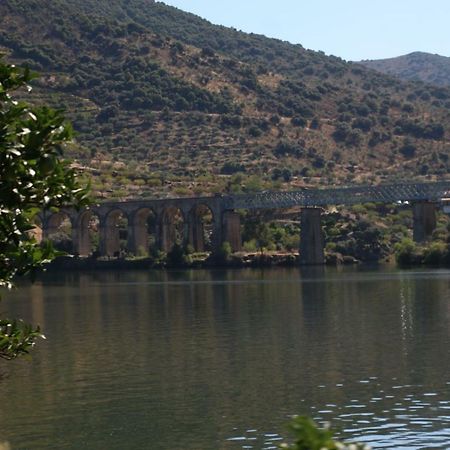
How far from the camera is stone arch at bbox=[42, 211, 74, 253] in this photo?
118500mm

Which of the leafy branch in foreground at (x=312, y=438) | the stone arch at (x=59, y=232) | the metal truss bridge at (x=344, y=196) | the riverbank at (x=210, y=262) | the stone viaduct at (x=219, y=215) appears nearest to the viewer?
the leafy branch in foreground at (x=312, y=438)

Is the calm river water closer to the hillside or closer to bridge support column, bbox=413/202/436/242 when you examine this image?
bridge support column, bbox=413/202/436/242

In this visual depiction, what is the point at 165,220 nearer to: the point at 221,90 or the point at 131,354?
the point at 221,90

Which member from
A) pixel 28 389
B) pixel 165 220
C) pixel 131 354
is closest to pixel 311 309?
pixel 131 354

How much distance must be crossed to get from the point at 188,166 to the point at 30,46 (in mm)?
45560

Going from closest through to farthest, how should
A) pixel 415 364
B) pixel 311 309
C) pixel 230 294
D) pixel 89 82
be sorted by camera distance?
pixel 415 364 → pixel 311 309 → pixel 230 294 → pixel 89 82

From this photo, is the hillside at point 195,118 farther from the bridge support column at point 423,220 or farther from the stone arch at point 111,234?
the bridge support column at point 423,220

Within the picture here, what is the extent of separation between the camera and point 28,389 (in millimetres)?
27969

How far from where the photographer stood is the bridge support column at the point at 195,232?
11391 cm

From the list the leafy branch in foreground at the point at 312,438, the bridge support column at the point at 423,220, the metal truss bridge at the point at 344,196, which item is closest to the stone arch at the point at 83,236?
the metal truss bridge at the point at 344,196

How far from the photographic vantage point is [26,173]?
31.7 ft

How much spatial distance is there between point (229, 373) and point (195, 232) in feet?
281

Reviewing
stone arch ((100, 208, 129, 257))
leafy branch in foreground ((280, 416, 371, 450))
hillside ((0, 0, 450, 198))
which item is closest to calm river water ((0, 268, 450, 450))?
leafy branch in foreground ((280, 416, 371, 450))

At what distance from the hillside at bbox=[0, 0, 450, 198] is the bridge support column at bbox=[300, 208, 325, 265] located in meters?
22.8
